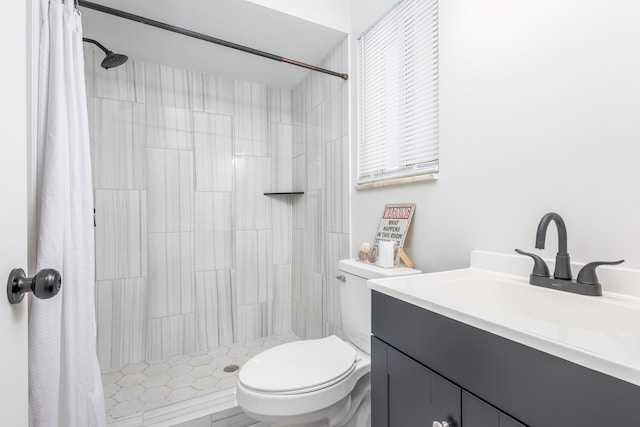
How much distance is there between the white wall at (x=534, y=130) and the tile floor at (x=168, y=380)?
1550mm

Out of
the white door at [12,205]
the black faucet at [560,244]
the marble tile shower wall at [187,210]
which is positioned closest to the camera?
the white door at [12,205]

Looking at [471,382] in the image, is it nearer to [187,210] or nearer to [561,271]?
[561,271]

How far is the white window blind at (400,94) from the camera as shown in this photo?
4.30 feet

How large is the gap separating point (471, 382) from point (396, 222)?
0.89 m

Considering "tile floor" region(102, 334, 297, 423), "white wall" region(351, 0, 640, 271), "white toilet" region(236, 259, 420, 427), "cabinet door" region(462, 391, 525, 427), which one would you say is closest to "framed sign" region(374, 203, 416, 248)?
"white wall" region(351, 0, 640, 271)

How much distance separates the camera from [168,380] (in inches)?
75.6

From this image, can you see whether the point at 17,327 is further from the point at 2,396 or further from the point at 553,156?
the point at 553,156

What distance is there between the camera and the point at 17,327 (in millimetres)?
601

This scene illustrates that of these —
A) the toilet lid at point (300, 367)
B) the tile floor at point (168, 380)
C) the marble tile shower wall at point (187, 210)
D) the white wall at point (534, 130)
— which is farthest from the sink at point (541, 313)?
the tile floor at point (168, 380)

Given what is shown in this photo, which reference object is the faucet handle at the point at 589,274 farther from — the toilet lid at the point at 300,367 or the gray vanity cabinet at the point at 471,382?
the toilet lid at the point at 300,367

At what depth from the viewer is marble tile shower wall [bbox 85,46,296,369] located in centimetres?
206

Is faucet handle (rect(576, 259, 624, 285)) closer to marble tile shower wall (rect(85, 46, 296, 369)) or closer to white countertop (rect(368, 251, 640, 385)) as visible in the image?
white countertop (rect(368, 251, 640, 385))

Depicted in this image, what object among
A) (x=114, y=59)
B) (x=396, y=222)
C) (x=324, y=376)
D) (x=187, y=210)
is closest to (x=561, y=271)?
(x=396, y=222)

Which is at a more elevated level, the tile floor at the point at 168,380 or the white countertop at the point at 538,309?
the white countertop at the point at 538,309
